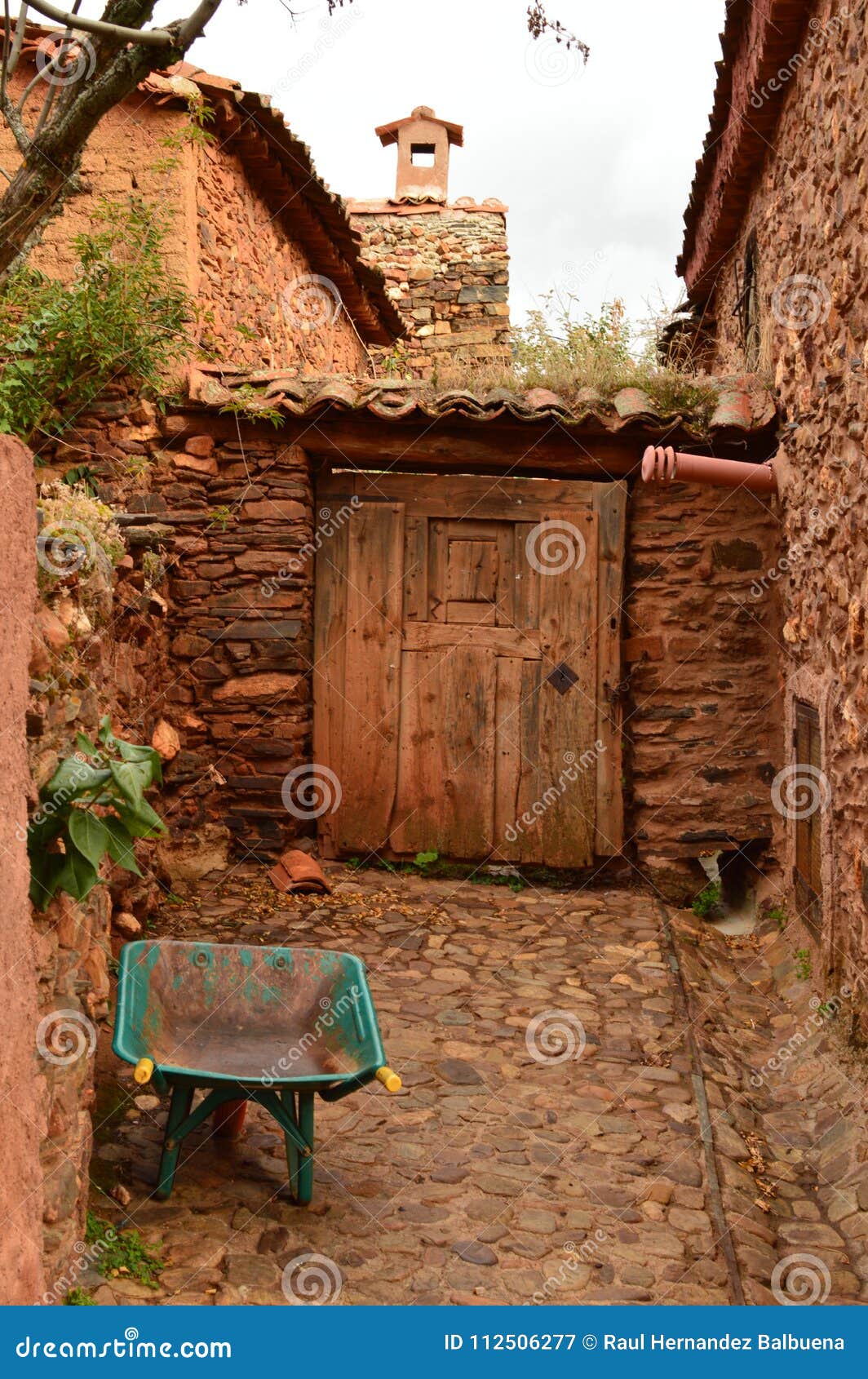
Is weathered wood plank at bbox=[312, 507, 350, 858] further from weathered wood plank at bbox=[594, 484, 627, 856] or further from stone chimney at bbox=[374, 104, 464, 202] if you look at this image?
stone chimney at bbox=[374, 104, 464, 202]

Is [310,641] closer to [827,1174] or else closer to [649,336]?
[649,336]

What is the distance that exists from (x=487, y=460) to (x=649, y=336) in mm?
1910

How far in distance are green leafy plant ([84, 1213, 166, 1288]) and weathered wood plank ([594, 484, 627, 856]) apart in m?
3.96

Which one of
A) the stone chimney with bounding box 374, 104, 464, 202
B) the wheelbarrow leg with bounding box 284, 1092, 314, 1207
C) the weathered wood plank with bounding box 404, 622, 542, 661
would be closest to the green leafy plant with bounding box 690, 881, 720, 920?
the weathered wood plank with bounding box 404, 622, 542, 661

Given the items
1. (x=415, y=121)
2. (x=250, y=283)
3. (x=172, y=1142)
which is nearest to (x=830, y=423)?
(x=172, y=1142)

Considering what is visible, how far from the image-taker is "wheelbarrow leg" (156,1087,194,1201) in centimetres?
337

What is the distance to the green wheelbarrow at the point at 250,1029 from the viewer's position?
10.9ft

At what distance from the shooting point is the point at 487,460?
21.2 feet

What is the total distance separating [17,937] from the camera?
103 inches
